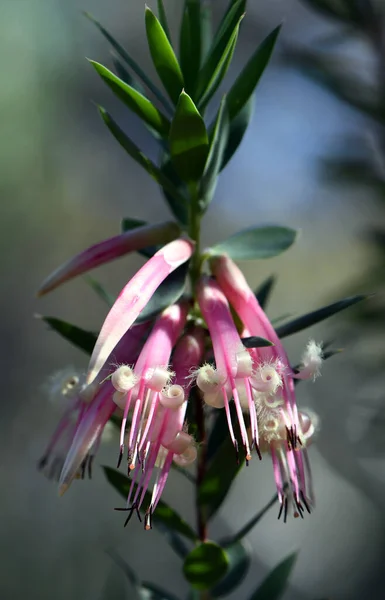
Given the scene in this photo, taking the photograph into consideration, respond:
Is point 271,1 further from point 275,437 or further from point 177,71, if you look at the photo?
point 275,437

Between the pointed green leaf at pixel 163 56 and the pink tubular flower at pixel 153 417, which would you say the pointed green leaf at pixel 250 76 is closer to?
the pointed green leaf at pixel 163 56

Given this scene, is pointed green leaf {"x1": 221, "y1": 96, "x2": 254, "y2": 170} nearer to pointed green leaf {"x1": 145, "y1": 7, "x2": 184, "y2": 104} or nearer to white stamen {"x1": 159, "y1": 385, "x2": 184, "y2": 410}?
pointed green leaf {"x1": 145, "y1": 7, "x2": 184, "y2": 104}

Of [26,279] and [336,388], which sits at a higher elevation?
[26,279]

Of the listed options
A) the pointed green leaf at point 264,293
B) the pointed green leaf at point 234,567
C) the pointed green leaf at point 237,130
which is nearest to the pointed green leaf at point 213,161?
the pointed green leaf at point 237,130

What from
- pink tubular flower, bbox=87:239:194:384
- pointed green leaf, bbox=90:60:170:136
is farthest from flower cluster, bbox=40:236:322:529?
pointed green leaf, bbox=90:60:170:136

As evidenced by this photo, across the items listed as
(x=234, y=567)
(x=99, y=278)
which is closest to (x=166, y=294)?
(x=234, y=567)

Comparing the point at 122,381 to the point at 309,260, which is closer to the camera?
the point at 122,381

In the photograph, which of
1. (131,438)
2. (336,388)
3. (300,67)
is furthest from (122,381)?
(336,388)
